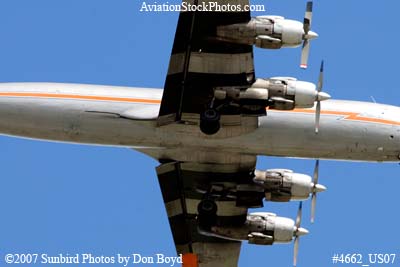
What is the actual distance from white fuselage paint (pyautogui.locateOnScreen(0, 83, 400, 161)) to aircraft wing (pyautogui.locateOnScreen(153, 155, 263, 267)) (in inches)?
84.6

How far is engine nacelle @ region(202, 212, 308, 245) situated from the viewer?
5359cm

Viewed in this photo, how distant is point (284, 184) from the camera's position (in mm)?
51969

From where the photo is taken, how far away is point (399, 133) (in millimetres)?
50219

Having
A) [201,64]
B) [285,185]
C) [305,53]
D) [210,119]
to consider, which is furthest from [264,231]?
[305,53]

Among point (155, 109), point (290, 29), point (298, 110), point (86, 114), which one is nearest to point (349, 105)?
point (298, 110)

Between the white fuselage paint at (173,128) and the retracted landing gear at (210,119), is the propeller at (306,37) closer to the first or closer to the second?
the white fuselage paint at (173,128)

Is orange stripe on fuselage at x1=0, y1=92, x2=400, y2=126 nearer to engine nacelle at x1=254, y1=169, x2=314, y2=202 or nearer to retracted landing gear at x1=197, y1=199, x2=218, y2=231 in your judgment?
engine nacelle at x1=254, y1=169, x2=314, y2=202

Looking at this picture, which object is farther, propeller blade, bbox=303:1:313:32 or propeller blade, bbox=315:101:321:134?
propeller blade, bbox=315:101:321:134

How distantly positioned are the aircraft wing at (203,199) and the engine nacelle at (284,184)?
1.72ft

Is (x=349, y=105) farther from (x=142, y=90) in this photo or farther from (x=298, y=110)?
(x=142, y=90)

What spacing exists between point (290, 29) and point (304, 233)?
11892 millimetres

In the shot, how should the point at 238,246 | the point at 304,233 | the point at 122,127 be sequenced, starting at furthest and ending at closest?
the point at 238,246
the point at 304,233
the point at 122,127

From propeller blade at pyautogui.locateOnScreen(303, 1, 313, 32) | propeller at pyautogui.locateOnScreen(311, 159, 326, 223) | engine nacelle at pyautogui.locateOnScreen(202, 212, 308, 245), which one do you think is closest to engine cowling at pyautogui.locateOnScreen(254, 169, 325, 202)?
propeller at pyautogui.locateOnScreen(311, 159, 326, 223)

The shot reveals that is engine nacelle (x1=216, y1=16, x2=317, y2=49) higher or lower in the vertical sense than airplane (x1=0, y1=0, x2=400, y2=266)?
higher
